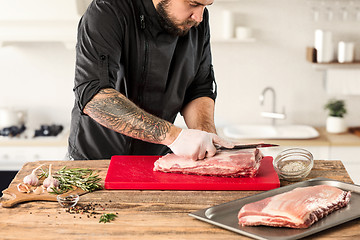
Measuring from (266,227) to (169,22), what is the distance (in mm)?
1062

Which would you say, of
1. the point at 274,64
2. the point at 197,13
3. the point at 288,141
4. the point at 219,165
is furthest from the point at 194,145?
the point at 274,64

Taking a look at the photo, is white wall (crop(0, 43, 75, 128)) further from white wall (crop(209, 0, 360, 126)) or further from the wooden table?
the wooden table

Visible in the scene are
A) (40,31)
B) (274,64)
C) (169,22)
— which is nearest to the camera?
(169,22)

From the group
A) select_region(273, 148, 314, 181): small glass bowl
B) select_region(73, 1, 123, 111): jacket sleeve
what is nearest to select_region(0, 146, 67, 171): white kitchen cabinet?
select_region(73, 1, 123, 111): jacket sleeve

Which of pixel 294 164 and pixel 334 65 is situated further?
pixel 334 65

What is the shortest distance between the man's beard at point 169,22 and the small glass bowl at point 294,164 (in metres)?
0.69

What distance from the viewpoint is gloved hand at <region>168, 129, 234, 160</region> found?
6.53ft

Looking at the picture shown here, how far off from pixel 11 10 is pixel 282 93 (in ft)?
7.36

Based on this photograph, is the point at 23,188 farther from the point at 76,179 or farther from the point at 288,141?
the point at 288,141

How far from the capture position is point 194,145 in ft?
6.52

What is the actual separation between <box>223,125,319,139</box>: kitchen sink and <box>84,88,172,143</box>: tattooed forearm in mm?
1991

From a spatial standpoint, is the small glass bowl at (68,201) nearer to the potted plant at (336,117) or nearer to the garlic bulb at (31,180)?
the garlic bulb at (31,180)

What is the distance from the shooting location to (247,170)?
6.39 ft

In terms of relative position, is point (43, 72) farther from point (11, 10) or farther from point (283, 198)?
point (283, 198)
